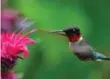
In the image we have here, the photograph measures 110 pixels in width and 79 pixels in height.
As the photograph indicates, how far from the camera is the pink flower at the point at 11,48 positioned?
1957 mm

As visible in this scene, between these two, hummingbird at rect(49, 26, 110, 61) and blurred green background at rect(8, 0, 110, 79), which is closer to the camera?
hummingbird at rect(49, 26, 110, 61)

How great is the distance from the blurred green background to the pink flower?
6.2 inches

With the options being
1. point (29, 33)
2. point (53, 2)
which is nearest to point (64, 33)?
point (29, 33)

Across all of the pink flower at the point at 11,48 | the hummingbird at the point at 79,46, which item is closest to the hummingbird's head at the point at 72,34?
the hummingbird at the point at 79,46

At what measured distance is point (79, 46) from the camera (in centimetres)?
201

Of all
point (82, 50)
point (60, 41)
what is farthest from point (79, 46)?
point (60, 41)

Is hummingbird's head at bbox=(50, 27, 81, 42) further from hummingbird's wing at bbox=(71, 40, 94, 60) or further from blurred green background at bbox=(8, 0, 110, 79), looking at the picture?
blurred green background at bbox=(8, 0, 110, 79)

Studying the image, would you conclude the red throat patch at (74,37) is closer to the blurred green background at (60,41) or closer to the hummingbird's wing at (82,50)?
the hummingbird's wing at (82,50)

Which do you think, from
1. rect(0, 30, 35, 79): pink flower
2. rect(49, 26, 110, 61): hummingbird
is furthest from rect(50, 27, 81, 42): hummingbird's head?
rect(0, 30, 35, 79): pink flower

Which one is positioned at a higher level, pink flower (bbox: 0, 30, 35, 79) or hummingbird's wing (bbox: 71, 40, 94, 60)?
hummingbird's wing (bbox: 71, 40, 94, 60)

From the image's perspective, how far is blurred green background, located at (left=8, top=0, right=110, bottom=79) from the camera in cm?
217

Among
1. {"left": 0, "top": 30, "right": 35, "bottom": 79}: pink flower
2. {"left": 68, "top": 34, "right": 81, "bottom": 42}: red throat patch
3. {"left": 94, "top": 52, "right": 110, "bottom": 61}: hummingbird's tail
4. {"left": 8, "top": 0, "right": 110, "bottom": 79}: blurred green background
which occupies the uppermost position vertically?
{"left": 8, "top": 0, "right": 110, "bottom": 79}: blurred green background

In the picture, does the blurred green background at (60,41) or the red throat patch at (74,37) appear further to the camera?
the blurred green background at (60,41)

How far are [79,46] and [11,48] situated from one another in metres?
0.20
